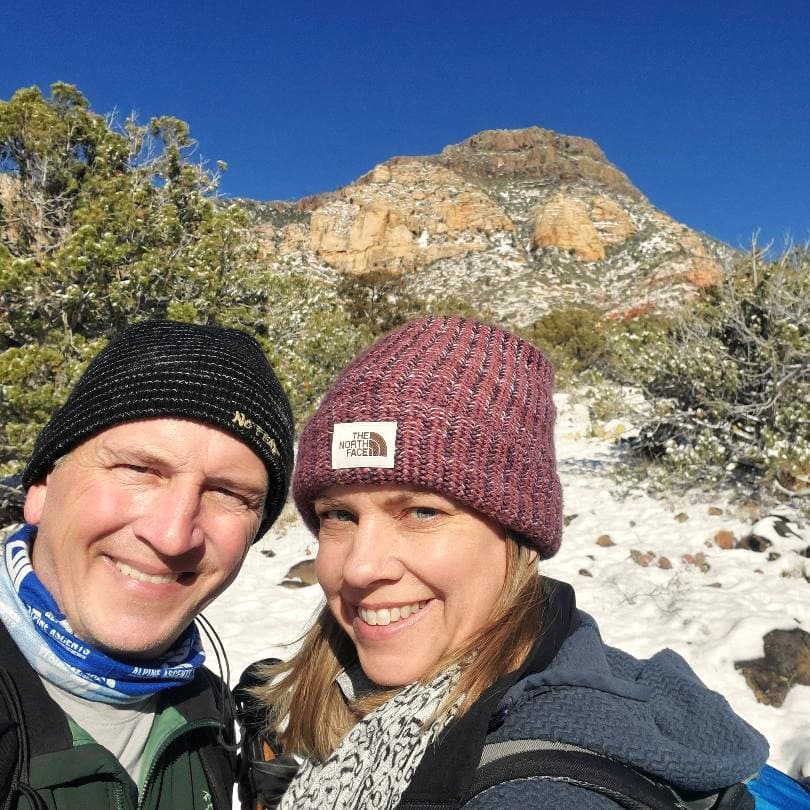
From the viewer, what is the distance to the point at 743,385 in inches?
316

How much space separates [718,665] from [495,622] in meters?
3.71

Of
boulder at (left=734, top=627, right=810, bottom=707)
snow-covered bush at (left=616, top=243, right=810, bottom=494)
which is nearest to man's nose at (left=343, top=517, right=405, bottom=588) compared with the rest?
boulder at (left=734, top=627, right=810, bottom=707)

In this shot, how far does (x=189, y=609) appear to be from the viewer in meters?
1.53

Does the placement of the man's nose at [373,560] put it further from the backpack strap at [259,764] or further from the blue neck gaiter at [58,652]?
the backpack strap at [259,764]

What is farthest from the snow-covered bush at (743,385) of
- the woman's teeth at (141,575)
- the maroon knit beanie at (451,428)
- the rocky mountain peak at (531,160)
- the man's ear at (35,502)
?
the rocky mountain peak at (531,160)

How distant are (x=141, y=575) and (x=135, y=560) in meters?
0.05

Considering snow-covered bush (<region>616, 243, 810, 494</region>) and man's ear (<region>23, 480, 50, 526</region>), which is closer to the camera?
man's ear (<region>23, 480, 50, 526</region>)

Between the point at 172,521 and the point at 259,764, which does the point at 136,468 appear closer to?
the point at 172,521

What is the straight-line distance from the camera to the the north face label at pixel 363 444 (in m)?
1.51

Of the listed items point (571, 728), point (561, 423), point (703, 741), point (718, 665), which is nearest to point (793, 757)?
point (718, 665)

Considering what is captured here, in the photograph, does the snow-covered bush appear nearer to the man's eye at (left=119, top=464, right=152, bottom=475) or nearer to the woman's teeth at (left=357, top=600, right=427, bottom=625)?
the woman's teeth at (left=357, top=600, right=427, bottom=625)

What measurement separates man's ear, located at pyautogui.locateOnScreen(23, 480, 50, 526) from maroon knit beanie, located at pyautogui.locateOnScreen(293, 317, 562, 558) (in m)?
0.67

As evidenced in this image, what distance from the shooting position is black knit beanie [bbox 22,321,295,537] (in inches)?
58.5

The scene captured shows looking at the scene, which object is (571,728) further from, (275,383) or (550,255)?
(550,255)
